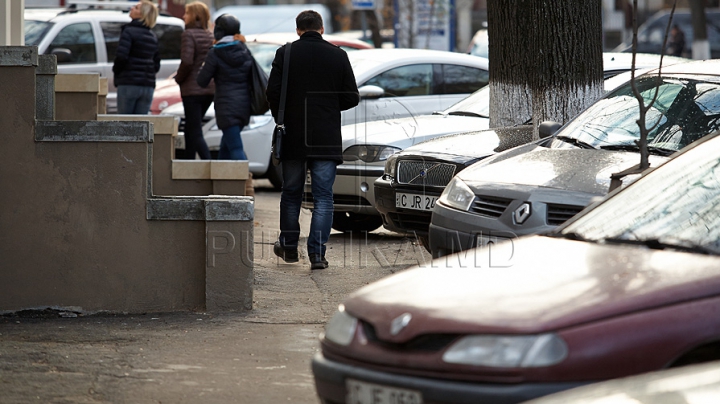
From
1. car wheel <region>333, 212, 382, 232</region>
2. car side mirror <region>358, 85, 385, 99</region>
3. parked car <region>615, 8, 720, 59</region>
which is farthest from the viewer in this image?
parked car <region>615, 8, 720, 59</region>

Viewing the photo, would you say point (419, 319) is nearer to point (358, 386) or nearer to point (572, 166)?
point (358, 386)

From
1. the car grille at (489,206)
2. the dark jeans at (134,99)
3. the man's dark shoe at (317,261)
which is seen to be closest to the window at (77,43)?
the dark jeans at (134,99)

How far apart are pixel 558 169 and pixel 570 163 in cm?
12

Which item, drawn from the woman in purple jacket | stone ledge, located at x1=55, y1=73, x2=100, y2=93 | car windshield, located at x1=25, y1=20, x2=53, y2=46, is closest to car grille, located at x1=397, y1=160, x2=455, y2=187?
stone ledge, located at x1=55, y1=73, x2=100, y2=93

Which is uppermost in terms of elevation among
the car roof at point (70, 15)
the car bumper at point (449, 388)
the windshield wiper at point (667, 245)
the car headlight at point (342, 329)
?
the car roof at point (70, 15)

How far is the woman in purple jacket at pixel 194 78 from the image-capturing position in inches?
424

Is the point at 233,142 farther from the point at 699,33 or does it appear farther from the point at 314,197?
the point at 699,33

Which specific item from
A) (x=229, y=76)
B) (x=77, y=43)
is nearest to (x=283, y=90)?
(x=229, y=76)

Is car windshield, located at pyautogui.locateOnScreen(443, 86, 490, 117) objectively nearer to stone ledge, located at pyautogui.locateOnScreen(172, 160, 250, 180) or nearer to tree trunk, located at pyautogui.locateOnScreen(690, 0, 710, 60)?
stone ledge, located at pyautogui.locateOnScreen(172, 160, 250, 180)

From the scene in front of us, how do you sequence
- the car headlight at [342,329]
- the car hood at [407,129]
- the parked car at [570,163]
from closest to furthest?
the car headlight at [342,329]
the parked car at [570,163]
the car hood at [407,129]

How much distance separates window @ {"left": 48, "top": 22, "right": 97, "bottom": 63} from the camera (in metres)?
14.6

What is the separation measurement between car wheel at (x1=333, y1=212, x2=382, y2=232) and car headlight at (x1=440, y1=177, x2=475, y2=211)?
3220 mm

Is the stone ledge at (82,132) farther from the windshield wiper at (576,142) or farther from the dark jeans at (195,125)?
the dark jeans at (195,125)

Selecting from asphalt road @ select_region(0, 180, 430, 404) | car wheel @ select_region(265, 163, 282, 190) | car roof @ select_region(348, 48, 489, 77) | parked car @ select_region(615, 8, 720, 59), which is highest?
parked car @ select_region(615, 8, 720, 59)
